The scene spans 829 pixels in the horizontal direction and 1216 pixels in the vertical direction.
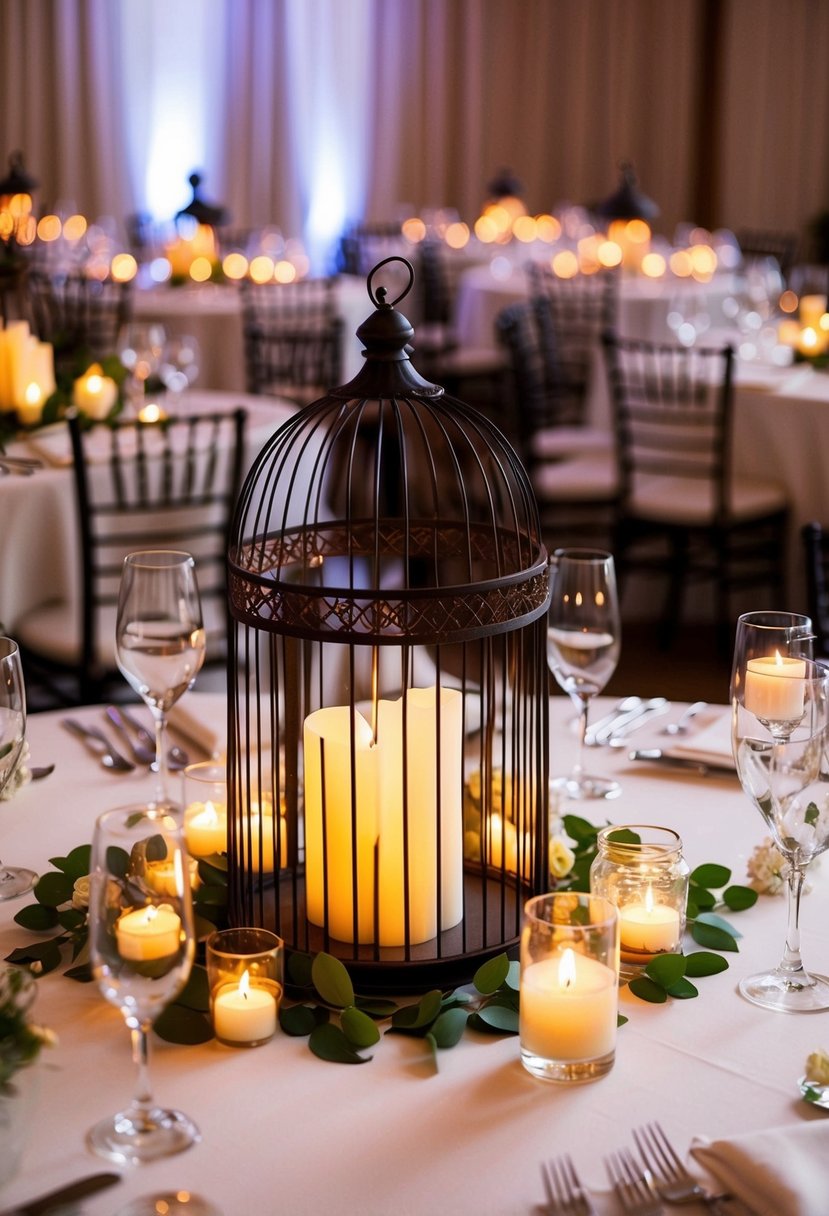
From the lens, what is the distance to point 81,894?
4.72 ft

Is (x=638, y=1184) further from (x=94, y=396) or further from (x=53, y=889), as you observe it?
(x=94, y=396)

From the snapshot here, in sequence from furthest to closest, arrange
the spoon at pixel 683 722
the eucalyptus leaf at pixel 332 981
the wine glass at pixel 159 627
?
the spoon at pixel 683 722 < the wine glass at pixel 159 627 < the eucalyptus leaf at pixel 332 981

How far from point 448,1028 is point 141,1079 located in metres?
0.28

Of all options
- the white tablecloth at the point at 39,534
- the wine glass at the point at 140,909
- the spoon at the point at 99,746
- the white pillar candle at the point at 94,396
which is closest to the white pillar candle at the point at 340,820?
the wine glass at the point at 140,909

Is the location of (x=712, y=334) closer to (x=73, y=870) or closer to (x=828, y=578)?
(x=828, y=578)

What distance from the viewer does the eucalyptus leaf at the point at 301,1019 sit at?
128 centimetres

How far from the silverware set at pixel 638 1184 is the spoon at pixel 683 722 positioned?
2.98 ft

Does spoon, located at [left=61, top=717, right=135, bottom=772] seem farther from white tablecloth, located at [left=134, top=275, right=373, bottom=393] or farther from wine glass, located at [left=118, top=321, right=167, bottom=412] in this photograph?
white tablecloth, located at [left=134, top=275, right=373, bottom=393]

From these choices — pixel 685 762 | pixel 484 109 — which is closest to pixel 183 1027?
pixel 685 762

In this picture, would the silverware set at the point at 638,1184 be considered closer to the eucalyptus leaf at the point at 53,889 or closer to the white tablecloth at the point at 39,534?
the eucalyptus leaf at the point at 53,889

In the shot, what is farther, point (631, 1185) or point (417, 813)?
point (417, 813)

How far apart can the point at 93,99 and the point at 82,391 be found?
732 cm

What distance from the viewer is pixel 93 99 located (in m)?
10.4

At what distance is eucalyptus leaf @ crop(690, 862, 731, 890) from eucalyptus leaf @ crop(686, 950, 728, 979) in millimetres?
139
